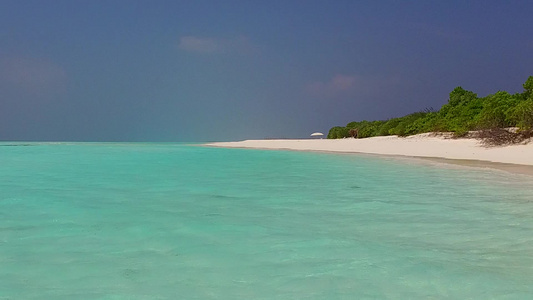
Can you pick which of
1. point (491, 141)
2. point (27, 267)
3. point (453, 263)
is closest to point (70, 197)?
point (27, 267)

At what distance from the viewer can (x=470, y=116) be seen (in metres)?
30.7

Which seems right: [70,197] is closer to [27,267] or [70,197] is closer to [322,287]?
[27,267]

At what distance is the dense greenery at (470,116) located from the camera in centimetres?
2238

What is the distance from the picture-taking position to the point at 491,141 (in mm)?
21562

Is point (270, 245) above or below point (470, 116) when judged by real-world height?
below

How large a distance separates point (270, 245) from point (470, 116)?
3076 centimetres

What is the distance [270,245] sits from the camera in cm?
394

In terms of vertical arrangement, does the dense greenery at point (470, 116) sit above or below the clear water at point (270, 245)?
above

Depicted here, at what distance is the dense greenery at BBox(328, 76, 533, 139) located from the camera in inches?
881

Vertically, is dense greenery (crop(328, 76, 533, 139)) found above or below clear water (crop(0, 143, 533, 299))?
above

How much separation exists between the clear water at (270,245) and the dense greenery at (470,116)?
701 inches

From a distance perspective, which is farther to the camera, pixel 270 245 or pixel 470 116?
pixel 470 116

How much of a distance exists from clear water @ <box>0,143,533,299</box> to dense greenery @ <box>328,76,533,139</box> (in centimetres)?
1782

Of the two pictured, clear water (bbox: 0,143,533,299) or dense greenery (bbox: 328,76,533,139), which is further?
dense greenery (bbox: 328,76,533,139)
